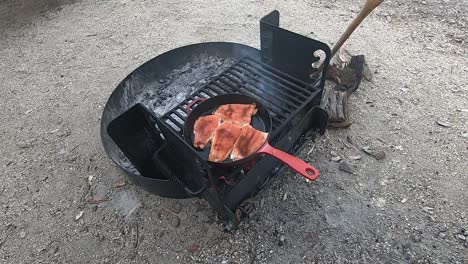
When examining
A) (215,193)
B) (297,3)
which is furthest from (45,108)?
(297,3)

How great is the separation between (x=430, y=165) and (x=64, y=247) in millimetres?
3288

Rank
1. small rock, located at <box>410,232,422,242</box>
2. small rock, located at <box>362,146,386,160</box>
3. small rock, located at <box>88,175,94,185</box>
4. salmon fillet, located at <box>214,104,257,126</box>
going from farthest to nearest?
small rock, located at <box>88,175,94,185</box>
small rock, located at <box>362,146,386,160</box>
salmon fillet, located at <box>214,104,257,126</box>
small rock, located at <box>410,232,422,242</box>

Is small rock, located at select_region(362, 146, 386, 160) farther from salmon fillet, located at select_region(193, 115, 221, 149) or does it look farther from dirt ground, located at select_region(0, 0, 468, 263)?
salmon fillet, located at select_region(193, 115, 221, 149)

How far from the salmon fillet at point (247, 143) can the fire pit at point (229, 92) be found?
0.10m

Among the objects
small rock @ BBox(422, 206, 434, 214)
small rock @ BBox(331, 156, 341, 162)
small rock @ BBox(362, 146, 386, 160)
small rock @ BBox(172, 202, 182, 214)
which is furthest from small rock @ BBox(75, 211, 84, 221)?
small rock @ BBox(422, 206, 434, 214)

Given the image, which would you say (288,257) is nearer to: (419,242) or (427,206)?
(419,242)

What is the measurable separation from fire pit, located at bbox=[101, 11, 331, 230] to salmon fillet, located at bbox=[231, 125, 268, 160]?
0.10 metres

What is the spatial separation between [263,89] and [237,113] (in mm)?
457

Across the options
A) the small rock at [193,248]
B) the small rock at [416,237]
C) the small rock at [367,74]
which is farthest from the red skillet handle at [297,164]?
the small rock at [367,74]

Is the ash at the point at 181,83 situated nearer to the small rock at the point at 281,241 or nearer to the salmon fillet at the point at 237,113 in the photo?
the salmon fillet at the point at 237,113

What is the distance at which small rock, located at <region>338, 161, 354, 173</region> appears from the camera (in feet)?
9.11

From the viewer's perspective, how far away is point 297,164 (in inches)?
73.7

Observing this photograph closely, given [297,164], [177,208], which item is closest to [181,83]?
[177,208]

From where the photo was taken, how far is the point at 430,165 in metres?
2.75
